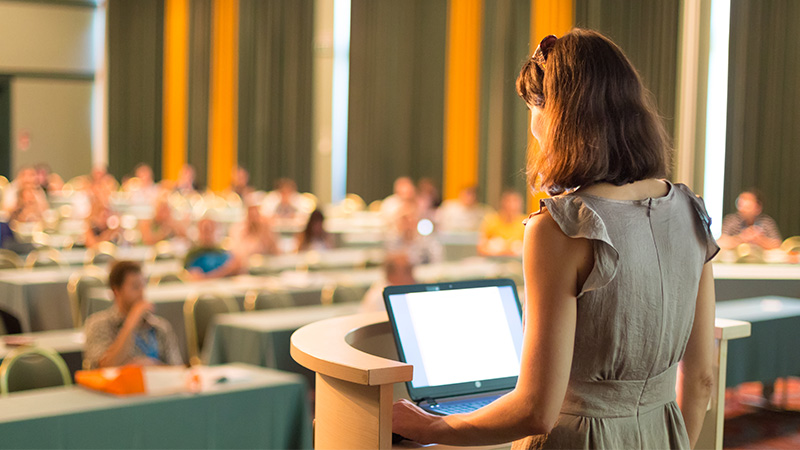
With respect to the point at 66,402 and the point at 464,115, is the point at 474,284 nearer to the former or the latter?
the point at 66,402

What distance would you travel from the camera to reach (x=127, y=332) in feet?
13.9

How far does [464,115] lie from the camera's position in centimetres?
1253

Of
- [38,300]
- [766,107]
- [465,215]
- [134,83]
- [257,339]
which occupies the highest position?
[134,83]

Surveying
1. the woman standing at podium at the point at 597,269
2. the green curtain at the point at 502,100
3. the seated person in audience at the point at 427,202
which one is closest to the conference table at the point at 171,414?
the woman standing at podium at the point at 597,269

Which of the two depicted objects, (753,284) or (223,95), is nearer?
(753,284)

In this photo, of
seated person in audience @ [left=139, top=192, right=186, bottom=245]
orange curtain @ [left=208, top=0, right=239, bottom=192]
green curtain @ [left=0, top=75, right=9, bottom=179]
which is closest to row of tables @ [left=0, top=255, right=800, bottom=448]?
seated person in audience @ [left=139, top=192, right=186, bottom=245]

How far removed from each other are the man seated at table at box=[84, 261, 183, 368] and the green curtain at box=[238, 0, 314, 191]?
10.1m

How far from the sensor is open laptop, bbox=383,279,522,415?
1.79 m

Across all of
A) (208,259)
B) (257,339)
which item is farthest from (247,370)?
(208,259)

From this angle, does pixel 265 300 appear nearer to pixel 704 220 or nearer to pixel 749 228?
pixel 704 220

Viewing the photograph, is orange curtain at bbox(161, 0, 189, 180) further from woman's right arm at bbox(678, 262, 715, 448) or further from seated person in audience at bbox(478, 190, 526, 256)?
woman's right arm at bbox(678, 262, 715, 448)

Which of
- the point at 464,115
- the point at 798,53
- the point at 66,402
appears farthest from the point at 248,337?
the point at 464,115

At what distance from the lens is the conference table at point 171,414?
2973 mm

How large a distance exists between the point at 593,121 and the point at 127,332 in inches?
129
